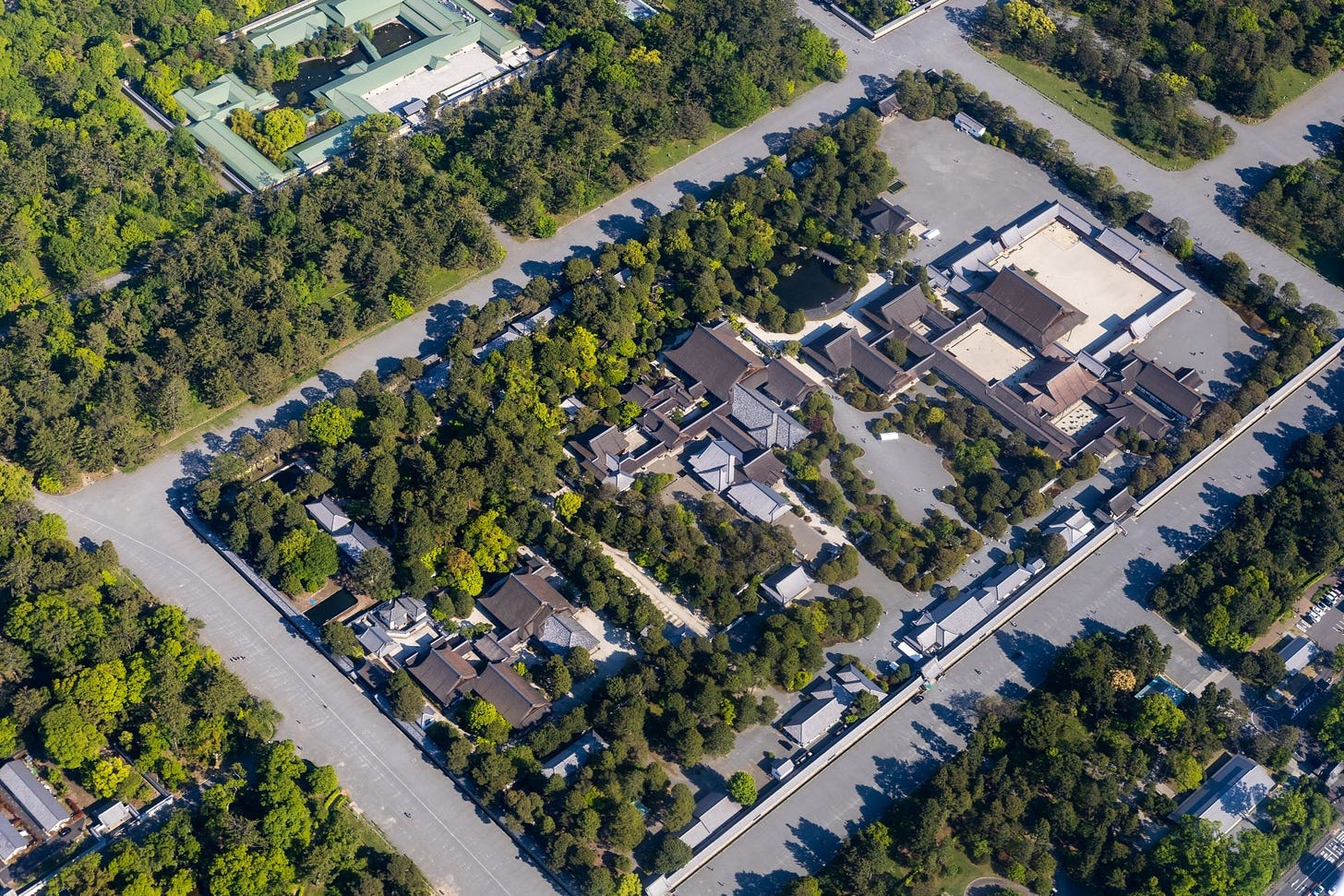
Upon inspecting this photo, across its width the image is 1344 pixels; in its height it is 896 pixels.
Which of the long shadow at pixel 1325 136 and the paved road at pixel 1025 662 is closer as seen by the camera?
the paved road at pixel 1025 662

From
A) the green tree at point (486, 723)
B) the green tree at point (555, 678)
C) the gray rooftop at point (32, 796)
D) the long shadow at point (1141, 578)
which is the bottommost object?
the gray rooftop at point (32, 796)

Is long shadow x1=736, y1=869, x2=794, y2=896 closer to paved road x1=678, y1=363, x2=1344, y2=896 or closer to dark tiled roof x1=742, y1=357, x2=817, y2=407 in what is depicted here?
paved road x1=678, y1=363, x2=1344, y2=896

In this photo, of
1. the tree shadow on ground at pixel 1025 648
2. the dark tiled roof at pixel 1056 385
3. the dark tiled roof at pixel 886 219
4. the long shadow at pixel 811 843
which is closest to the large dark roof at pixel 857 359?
the dark tiled roof at pixel 1056 385

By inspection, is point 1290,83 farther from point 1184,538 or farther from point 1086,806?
point 1086,806

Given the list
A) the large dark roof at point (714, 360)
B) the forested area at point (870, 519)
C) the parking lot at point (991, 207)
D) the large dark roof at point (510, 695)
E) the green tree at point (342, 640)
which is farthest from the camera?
the parking lot at point (991, 207)

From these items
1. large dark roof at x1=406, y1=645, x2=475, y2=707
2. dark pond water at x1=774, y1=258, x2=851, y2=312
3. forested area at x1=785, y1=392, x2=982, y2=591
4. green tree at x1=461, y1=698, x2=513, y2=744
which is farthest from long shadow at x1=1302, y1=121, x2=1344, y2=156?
green tree at x1=461, y1=698, x2=513, y2=744

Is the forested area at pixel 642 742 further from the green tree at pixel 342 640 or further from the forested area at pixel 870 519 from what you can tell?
→ the green tree at pixel 342 640

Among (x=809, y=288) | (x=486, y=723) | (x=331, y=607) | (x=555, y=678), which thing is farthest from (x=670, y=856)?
(x=809, y=288)
